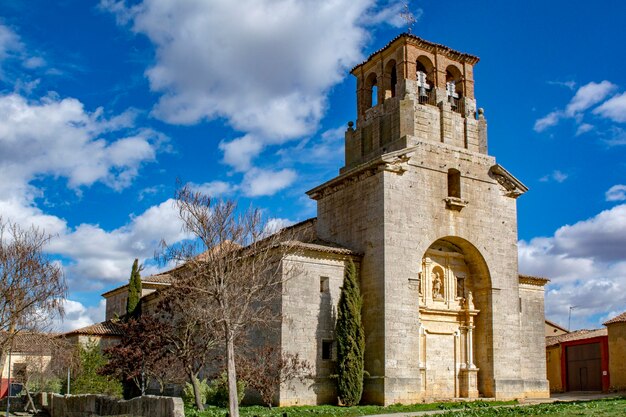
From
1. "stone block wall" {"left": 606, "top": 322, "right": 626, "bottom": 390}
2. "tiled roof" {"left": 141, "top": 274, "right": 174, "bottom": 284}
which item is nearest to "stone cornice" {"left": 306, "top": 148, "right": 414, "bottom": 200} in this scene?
"tiled roof" {"left": 141, "top": 274, "right": 174, "bottom": 284}

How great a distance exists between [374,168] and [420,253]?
401 cm

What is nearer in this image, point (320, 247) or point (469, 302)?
point (320, 247)

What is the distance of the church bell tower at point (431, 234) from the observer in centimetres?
2834

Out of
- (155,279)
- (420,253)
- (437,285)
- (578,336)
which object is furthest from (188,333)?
(578,336)

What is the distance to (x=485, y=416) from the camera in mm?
19469

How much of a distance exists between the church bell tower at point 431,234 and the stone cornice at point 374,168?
5cm

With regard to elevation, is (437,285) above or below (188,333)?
above

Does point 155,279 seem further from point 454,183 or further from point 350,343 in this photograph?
point 454,183

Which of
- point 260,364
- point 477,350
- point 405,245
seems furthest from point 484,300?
point 260,364

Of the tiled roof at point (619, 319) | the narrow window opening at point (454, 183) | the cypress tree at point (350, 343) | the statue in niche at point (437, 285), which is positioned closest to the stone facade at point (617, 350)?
the tiled roof at point (619, 319)

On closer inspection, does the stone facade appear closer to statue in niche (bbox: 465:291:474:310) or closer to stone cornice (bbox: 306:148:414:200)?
statue in niche (bbox: 465:291:474:310)

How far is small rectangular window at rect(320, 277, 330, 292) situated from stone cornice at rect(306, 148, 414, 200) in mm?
4775

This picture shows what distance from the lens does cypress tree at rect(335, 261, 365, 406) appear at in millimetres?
26844

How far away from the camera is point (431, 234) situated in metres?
29.9
